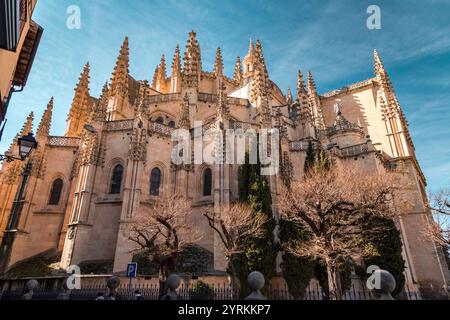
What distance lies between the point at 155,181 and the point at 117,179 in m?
2.78

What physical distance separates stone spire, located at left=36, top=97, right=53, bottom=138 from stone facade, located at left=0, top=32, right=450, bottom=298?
0.33 feet

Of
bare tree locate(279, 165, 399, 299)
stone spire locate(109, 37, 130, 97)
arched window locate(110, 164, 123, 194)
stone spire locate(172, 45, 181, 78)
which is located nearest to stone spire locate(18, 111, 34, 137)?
stone spire locate(109, 37, 130, 97)

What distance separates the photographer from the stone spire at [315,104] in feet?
106

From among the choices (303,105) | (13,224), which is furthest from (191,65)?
(13,224)

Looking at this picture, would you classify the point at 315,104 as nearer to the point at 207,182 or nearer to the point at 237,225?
the point at 207,182

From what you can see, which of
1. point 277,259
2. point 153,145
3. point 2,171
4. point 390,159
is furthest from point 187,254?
point 390,159

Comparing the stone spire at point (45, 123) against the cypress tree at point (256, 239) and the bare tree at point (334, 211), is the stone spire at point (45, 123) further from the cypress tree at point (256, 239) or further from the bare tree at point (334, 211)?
the bare tree at point (334, 211)

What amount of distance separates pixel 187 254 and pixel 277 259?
18.9 feet

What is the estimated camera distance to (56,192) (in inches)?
900

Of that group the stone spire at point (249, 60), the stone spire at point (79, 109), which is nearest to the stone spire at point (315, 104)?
the stone spire at point (249, 60)
